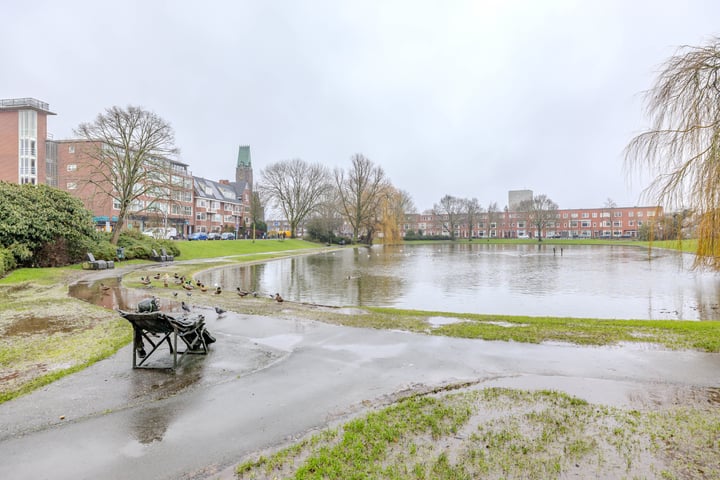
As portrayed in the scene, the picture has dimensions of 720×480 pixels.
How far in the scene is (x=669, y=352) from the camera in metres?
7.76

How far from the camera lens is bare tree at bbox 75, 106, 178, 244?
110ft

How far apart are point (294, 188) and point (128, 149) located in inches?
1630

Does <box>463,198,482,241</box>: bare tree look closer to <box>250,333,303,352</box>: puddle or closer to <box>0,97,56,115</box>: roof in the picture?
<box>0,97,56,115</box>: roof

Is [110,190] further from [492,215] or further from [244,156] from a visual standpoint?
[492,215]

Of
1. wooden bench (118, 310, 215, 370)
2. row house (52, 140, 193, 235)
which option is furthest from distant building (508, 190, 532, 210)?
wooden bench (118, 310, 215, 370)

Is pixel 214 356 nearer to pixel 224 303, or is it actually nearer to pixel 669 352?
pixel 224 303

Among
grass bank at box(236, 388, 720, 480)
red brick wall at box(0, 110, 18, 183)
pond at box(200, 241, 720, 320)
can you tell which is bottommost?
pond at box(200, 241, 720, 320)

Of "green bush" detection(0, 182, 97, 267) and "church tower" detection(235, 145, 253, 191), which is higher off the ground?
"church tower" detection(235, 145, 253, 191)

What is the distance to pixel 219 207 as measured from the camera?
84562 mm

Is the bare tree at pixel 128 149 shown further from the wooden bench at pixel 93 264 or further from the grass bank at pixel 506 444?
the grass bank at pixel 506 444

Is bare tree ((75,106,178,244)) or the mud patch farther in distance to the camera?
bare tree ((75,106,178,244))

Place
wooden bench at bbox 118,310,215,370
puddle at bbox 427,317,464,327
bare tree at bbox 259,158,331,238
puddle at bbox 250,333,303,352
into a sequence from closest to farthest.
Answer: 1. wooden bench at bbox 118,310,215,370
2. puddle at bbox 250,333,303,352
3. puddle at bbox 427,317,464,327
4. bare tree at bbox 259,158,331,238

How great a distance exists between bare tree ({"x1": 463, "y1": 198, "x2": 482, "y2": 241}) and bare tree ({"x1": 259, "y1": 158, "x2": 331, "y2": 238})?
173 ft

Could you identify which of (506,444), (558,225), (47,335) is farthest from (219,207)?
(558,225)
